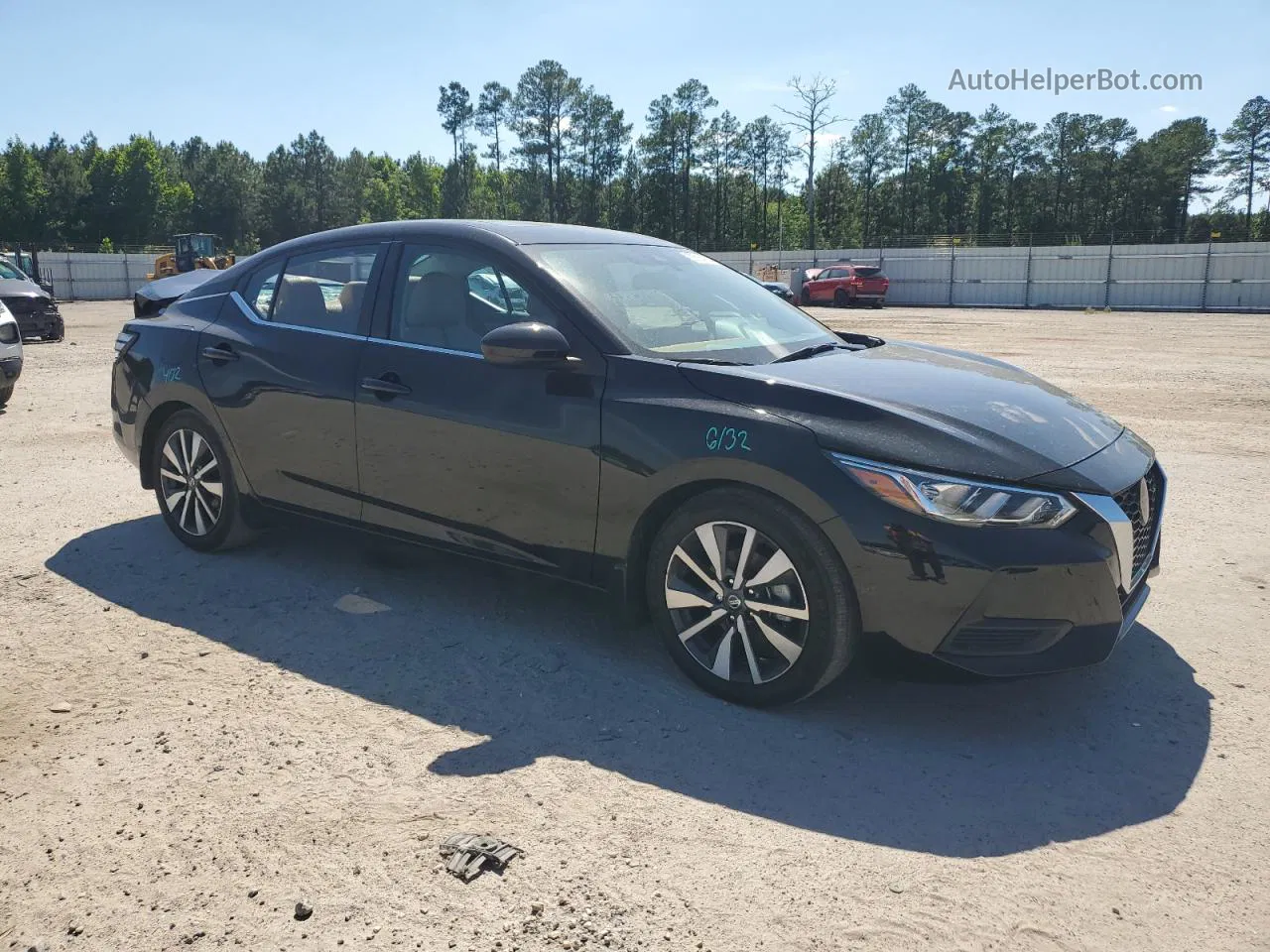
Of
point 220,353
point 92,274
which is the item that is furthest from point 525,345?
point 92,274

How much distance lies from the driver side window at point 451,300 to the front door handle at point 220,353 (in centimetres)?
108

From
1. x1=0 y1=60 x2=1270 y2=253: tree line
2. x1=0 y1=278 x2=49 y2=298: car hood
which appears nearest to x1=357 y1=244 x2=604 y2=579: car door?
x1=0 y1=278 x2=49 y2=298: car hood

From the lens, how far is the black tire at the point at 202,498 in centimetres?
529

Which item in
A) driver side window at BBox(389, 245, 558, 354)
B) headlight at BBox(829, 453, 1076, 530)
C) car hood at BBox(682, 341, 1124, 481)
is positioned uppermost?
driver side window at BBox(389, 245, 558, 354)


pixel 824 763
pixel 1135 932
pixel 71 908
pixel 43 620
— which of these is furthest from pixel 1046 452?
pixel 43 620

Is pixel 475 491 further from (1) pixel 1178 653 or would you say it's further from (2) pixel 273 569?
(1) pixel 1178 653

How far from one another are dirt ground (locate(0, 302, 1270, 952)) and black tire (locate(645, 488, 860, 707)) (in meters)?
0.13

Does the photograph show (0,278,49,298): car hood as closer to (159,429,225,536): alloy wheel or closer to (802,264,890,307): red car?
(159,429,225,536): alloy wheel

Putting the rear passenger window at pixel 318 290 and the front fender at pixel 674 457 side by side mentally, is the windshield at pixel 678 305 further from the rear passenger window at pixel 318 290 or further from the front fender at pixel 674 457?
the rear passenger window at pixel 318 290

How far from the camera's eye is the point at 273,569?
530 cm

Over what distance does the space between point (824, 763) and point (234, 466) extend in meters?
3.35

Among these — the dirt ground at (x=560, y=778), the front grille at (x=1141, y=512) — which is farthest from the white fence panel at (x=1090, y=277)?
the front grille at (x=1141, y=512)

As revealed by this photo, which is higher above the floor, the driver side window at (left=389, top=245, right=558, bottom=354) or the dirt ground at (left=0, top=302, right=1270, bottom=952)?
the driver side window at (left=389, top=245, right=558, bottom=354)

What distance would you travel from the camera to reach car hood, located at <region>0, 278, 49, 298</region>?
18.7 meters
